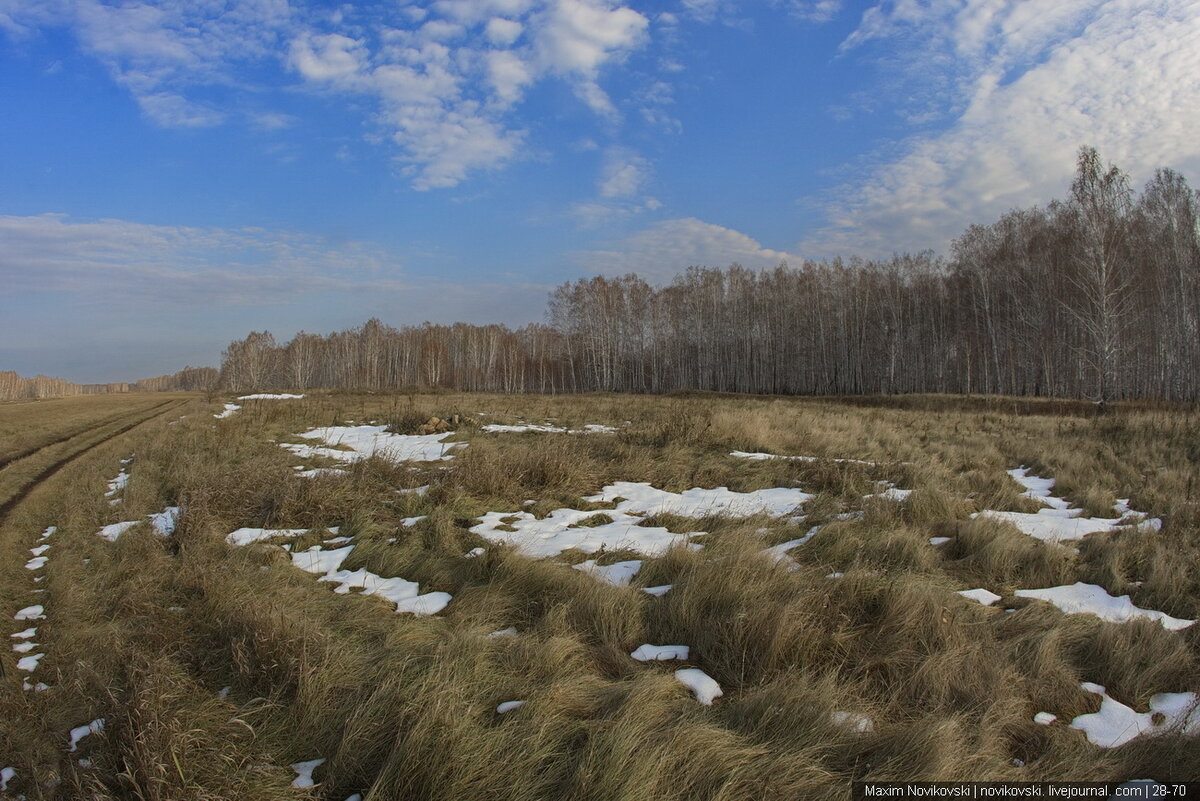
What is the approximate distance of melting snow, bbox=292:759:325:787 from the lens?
249 centimetres

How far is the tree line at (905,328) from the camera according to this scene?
31703mm

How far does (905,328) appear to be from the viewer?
4762 cm

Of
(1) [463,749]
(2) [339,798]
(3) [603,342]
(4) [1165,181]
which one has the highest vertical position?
(4) [1165,181]

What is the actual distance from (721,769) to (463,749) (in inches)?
43.5

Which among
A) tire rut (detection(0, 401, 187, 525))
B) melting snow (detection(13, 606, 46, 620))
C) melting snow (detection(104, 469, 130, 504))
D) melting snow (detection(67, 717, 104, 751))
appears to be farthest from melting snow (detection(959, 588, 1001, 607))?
tire rut (detection(0, 401, 187, 525))

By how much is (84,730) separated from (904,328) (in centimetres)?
5299

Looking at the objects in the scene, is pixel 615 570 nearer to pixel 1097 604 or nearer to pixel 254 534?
pixel 1097 604

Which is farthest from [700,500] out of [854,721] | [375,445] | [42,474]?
[42,474]

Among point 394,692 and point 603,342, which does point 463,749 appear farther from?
point 603,342

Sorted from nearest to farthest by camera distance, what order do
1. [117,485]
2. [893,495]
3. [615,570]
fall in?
[615,570] < [893,495] < [117,485]

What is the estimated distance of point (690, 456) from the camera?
1046cm

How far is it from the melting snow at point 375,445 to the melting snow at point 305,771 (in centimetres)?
687

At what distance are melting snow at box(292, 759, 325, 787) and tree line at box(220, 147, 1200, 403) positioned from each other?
30.5m

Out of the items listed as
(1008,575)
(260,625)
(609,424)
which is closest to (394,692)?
(260,625)
